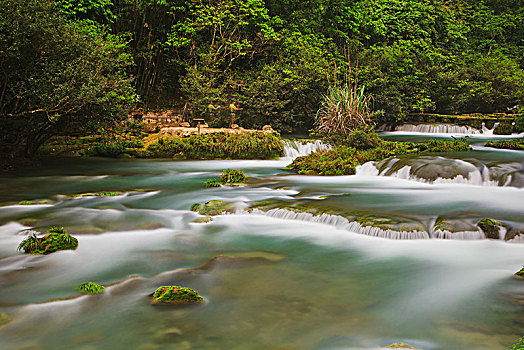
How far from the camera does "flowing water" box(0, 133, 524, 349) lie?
3.74 meters

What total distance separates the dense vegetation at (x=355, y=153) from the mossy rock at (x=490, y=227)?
6042mm

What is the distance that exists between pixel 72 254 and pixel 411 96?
80.4 feet

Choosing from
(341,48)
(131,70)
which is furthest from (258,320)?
(341,48)

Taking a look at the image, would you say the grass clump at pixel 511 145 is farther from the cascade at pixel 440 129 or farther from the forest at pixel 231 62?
the cascade at pixel 440 129

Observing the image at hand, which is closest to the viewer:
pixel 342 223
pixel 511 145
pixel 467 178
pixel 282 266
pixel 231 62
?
pixel 282 266

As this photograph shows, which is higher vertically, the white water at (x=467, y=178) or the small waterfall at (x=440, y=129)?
the small waterfall at (x=440, y=129)

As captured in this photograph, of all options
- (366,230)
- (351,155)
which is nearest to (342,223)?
(366,230)

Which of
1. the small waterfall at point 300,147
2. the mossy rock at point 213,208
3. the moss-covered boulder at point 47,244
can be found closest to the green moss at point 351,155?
the small waterfall at point 300,147

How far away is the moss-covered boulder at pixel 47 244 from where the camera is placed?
581cm

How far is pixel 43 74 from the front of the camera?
11297 millimetres

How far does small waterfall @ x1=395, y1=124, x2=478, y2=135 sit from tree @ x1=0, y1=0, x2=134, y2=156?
17.7 metres

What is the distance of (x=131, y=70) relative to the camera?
2305cm

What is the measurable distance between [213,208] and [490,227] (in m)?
4.95

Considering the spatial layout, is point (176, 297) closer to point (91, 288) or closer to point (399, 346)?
point (91, 288)
